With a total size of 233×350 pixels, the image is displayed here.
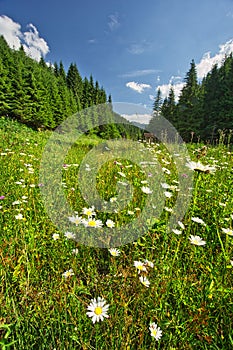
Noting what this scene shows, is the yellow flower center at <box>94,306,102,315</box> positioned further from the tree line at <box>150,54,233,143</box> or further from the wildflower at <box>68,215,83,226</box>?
the tree line at <box>150,54,233,143</box>

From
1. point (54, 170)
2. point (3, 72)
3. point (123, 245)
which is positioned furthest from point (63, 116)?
point (123, 245)

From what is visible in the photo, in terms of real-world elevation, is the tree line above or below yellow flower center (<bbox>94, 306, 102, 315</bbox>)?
above

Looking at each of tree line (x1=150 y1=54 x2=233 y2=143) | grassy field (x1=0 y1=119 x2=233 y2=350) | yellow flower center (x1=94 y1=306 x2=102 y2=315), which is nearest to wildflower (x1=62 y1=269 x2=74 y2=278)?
grassy field (x1=0 y1=119 x2=233 y2=350)

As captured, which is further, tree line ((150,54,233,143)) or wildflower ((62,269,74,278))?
tree line ((150,54,233,143))

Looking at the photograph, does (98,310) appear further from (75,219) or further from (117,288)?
(75,219)

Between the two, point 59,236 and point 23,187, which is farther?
point 23,187

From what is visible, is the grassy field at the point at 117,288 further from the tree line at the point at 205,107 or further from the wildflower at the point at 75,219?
the tree line at the point at 205,107

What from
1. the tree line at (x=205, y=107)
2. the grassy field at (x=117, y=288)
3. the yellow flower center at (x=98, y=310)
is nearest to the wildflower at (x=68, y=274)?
the grassy field at (x=117, y=288)

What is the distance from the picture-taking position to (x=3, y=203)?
1892mm

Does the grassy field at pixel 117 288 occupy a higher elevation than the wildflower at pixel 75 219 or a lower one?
lower

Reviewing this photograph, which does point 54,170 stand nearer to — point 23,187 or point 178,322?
point 23,187

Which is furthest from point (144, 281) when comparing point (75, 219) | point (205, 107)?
point (205, 107)

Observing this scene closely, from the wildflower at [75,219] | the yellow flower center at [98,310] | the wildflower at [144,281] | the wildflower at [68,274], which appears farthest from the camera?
the wildflower at [75,219]

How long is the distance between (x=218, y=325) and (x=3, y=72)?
942 inches
